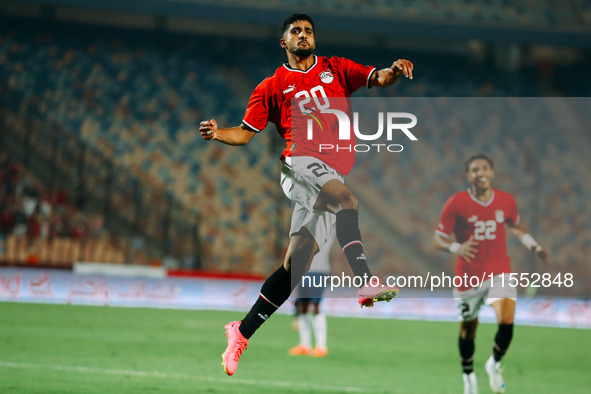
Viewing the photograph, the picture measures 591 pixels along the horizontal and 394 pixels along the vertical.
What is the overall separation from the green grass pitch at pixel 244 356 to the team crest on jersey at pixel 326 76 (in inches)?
139

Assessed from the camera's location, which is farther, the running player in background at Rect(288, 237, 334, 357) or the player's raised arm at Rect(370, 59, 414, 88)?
the running player in background at Rect(288, 237, 334, 357)

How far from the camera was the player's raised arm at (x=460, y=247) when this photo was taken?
7.80 metres

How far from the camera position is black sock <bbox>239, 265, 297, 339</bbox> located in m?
5.54

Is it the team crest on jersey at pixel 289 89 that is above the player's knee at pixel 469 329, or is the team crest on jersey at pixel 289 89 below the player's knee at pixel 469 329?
above

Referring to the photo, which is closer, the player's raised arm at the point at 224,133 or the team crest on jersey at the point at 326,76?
the player's raised arm at the point at 224,133

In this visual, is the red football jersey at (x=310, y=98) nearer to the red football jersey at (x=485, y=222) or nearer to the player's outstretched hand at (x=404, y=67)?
the player's outstretched hand at (x=404, y=67)

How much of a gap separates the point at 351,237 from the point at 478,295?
3.18m

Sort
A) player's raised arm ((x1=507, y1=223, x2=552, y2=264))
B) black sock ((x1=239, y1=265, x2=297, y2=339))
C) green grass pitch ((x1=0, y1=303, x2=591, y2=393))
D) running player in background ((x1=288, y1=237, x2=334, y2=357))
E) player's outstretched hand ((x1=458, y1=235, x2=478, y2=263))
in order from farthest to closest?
running player in background ((x1=288, y1=237, x2=334, y2=357)) < green grass pitch ((x1=0, y1=303, x2=591, y2=393)) < player's outstretched hand ((x1=458, y1=235, x2=478, y2=263)) < player's raised arm ((x1=507, y1=223, x2=552, y2=264)) < black sock ((x1=239, y1=265, x2=297, y2=339))

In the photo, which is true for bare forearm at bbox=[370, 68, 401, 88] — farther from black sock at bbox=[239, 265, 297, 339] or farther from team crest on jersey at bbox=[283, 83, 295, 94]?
black sock at bbox=[239, 265, 297, 339]

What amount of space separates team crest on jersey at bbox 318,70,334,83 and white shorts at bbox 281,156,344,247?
1.83 feet

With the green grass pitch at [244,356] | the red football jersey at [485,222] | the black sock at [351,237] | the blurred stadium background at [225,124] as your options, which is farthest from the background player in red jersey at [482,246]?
the blurred stadium background at [225,124]

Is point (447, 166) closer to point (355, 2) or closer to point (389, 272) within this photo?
point (389, 272)

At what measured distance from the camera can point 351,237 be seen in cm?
518

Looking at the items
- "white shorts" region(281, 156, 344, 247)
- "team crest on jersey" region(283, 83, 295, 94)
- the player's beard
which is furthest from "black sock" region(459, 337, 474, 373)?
the player's beard
